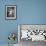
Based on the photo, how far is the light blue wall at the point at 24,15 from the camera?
15.1 ft

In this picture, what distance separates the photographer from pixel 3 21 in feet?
15.2

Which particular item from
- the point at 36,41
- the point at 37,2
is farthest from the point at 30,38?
the point at 37,2

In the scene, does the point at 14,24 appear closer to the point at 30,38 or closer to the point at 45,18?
the point at 30,38

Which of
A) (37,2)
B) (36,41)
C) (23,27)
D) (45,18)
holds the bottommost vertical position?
(36,41)

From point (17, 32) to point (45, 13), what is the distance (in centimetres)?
118

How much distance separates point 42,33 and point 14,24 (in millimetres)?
1017

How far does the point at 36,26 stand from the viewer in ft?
14.9

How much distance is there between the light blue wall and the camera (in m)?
4.61

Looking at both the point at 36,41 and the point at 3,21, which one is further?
the point at 3,21

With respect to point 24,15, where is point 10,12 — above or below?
above

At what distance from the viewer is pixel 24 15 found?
4629mm

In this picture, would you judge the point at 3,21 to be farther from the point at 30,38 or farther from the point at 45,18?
the point at 45,18

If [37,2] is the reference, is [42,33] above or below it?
below

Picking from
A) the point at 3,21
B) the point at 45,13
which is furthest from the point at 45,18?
the point at 3,21
